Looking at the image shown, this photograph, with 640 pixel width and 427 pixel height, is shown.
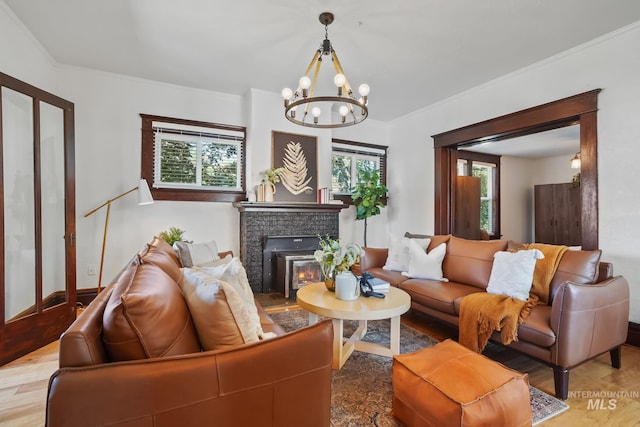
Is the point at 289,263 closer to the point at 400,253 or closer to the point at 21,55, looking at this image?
the point at 400,253

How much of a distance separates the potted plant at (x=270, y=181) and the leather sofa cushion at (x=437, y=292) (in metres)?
2.06

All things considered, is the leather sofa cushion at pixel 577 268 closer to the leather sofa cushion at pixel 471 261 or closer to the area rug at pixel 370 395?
the leather sofa cushion at pixel 471 261

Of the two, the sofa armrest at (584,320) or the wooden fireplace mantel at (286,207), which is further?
the wooden fireplace mantel at (286,207)

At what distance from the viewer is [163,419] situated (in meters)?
0.90

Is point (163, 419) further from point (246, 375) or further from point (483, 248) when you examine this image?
point (483, 248)

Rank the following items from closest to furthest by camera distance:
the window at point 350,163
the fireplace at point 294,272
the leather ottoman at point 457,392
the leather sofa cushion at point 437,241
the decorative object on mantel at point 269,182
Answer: the leather ottoman at point 457,392 → the leather sofa cushion at point 437,241 → the fireplace at point 294,272 → the decorative object on mantel at point 269,182 → the window at point 350,163

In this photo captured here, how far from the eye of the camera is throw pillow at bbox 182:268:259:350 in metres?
1.20

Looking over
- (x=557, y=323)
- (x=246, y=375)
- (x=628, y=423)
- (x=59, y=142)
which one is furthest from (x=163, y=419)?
(x=59, y=142)

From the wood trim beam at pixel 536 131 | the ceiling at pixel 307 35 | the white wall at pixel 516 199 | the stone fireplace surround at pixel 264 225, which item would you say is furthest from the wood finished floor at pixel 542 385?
the white wall at pixel 516 199

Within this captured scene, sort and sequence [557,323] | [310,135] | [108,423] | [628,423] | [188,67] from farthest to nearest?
[310,135], [188,67], [557,323], [628,423], [108,423]

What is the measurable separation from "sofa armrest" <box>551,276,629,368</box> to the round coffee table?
91 centimetres

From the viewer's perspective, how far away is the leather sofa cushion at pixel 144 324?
3.09 feet

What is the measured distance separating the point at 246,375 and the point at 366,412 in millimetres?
1055

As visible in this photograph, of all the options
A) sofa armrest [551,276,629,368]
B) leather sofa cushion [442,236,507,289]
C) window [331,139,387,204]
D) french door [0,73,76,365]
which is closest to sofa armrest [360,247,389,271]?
leather sofa cushion [442,236,507,289]
